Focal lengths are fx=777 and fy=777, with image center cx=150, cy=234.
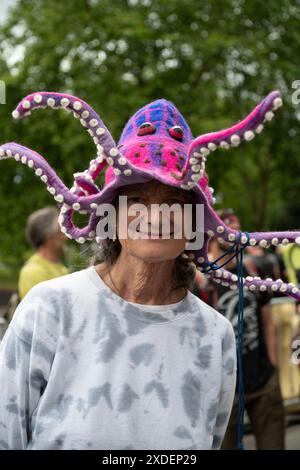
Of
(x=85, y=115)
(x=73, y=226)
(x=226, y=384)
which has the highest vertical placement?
(x=85, y=115)

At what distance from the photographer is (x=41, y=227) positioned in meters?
5.18

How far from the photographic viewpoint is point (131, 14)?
11922mm

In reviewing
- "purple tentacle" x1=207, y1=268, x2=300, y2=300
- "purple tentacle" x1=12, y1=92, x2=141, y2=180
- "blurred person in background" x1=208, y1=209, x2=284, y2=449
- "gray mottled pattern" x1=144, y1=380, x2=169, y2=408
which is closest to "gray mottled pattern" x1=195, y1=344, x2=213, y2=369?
"gray mottled pattern" x1=144, y1=380, x2=169, y2=408

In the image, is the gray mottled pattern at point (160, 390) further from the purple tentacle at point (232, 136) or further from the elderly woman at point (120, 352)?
the purple tentacle at point (232, 136)

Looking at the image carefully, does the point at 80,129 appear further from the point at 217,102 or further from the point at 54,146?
the point at 217,102

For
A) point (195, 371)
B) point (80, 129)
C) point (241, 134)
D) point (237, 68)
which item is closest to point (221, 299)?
point (195, 371)

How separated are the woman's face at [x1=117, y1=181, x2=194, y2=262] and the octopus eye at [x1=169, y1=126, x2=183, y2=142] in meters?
0.16

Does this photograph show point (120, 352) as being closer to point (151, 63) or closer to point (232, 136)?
point (232, 136)

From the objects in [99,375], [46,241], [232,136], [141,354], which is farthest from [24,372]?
[46,241]

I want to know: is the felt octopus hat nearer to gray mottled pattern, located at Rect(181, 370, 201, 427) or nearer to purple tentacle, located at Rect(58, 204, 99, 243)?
purple tentacle, located at Rect(58, 204, 99, 243)

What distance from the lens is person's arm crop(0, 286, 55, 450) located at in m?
1.97

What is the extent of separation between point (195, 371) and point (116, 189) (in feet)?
1.73

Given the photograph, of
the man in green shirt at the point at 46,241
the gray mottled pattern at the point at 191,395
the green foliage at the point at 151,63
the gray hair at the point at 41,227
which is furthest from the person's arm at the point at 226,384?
the green foliage at the point at 151,63

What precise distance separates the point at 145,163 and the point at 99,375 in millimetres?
557
